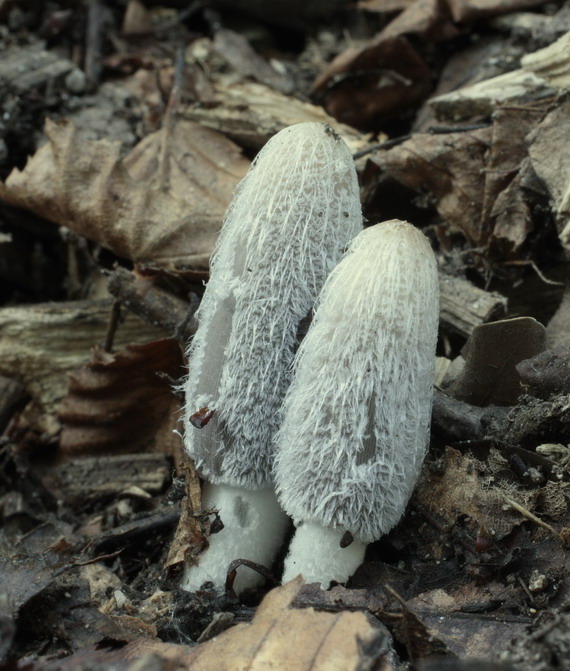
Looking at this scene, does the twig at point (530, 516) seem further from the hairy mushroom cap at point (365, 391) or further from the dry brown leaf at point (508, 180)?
the dry brown leaf at point (508, 180)

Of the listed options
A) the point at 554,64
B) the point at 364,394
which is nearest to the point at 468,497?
the point at 364,394

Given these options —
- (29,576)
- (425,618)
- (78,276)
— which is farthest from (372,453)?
(78,276)

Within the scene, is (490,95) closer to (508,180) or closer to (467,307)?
(508,180)

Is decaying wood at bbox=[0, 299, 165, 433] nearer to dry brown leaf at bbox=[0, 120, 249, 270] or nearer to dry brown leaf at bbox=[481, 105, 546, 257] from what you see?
dry brown leaf at bbox=[0, 120, 249, 270]

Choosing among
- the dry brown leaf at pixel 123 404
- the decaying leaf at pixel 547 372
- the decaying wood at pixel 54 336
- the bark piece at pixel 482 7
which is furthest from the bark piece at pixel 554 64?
the decaying wood at pixel 54 336

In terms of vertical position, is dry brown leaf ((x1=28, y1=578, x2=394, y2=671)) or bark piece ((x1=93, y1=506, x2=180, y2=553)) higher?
dry brown leaf ((x1=28, y1=578, x2=394, y2=671))

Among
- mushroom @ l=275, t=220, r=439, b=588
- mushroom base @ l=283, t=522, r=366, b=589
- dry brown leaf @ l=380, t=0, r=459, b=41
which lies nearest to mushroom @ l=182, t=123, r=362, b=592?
mushroom @ l=275, t=220, r=439, b=588
